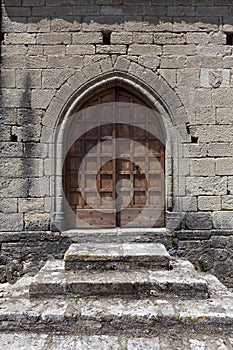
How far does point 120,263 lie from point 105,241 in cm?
97

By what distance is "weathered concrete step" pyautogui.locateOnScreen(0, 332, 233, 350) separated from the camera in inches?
101

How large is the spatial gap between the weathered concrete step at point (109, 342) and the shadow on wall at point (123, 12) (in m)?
4.17

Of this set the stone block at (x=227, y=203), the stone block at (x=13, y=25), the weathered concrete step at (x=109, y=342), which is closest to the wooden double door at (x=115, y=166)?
the stone block at (x=227, y=203)

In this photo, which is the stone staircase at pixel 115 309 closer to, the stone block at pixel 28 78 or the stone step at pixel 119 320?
the stone step at pixel 119 320

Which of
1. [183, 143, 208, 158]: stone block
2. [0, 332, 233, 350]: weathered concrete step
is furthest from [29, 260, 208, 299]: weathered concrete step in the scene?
[183, 143, 208, 158]: stone block

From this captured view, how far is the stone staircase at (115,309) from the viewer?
270cm

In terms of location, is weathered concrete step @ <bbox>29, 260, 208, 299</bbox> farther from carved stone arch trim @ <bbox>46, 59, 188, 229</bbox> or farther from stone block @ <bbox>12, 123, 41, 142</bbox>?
stone block @ <bbox>12, 123, 41, 142</bbox>

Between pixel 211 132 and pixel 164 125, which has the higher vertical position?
pixel 164 125

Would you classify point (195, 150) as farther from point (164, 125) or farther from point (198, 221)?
point (198, 221)

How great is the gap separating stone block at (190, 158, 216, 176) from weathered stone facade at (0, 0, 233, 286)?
1cm

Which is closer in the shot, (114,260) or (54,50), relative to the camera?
(114,260)

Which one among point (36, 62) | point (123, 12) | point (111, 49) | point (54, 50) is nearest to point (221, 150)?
point (111, 49)

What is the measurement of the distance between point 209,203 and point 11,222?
2906mm

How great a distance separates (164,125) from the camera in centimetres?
480
